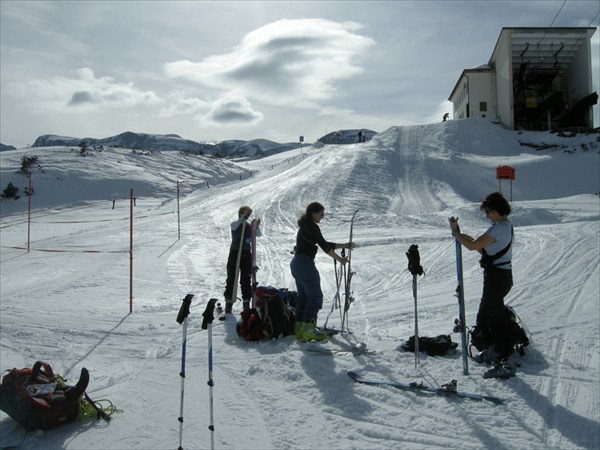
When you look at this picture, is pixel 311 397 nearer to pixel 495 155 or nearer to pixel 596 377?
pixel 596 377

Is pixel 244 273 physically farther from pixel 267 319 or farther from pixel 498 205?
pixel 498 205

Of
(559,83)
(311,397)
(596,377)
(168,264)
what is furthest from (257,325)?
(559,83)

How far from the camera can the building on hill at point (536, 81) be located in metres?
38.0

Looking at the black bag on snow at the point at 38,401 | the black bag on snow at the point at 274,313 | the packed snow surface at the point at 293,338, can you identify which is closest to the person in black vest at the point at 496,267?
the packed snow surface at the point at 293,338

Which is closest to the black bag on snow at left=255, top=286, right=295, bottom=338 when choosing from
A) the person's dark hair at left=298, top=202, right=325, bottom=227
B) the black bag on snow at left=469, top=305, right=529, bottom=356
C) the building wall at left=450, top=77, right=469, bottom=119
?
the person's dark hair at left=298, top=202, right=325, bottom=227

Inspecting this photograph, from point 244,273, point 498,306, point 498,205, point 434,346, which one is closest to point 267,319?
point 244,273

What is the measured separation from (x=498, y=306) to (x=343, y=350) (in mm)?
1928

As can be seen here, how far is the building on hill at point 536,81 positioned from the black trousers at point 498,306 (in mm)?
37074

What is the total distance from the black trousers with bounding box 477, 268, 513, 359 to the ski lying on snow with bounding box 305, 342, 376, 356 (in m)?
1.44

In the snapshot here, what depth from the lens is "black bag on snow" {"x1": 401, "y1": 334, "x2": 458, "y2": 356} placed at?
19.4 feet

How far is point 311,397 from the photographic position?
486cm

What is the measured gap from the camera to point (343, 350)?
20.1 feet

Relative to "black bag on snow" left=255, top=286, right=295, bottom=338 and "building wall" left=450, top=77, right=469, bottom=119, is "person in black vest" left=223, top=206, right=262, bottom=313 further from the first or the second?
"building wall" left=450, top=77, right=469, bottom=119

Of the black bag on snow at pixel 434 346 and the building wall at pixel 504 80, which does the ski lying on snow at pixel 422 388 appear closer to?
the black bag on snow at pixel 434 346
